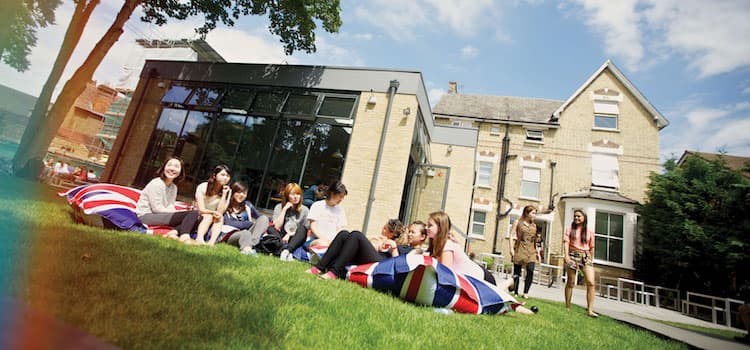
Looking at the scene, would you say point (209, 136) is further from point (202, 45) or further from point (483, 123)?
point (483, 123)

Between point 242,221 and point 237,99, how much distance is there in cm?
545

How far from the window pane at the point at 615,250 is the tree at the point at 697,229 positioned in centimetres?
69

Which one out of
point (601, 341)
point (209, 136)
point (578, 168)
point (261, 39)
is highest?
point (578, 168)

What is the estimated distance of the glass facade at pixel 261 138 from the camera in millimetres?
8008

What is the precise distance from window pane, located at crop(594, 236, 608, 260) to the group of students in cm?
1263

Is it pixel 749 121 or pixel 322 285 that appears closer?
pixel 322 285

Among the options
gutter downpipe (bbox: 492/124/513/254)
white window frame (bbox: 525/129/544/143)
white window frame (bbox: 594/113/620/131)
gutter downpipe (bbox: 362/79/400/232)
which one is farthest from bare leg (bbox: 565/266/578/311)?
white window frame (bbox: 594/113/620/131)

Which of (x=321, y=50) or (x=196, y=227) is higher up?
(x=321, y=50)

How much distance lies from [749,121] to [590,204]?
1179 centimetres

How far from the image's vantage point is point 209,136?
8734 mm

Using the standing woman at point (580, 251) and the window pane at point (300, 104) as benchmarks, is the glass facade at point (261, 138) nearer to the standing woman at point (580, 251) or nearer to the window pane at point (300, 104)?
the window pane at point (300, 104)

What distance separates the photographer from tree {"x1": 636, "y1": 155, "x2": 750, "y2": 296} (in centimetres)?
904

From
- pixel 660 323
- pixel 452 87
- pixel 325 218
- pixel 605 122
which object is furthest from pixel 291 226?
pixel 452 87

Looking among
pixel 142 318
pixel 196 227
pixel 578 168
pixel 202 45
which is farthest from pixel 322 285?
pixel 578 168
